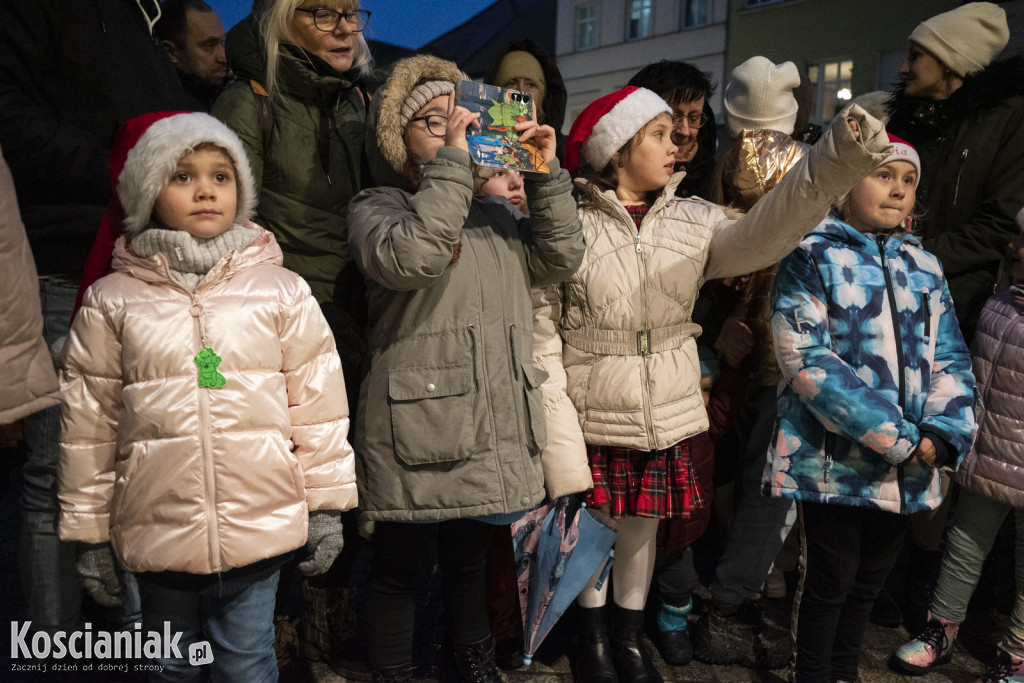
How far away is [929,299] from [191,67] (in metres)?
3.37

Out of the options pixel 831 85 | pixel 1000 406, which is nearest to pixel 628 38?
pixel 831 85

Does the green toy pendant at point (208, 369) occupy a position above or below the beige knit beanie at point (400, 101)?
below

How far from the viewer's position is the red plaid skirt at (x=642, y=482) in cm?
265

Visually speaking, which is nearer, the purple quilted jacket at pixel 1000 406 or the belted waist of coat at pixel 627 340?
the belted waist of coat at pixel 627 340

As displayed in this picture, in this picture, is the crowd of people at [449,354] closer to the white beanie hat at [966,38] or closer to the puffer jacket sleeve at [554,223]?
the puffer jacket sleeve at [554,223]

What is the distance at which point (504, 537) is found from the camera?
9.75 ft

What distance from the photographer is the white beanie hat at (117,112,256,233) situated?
1.96 metres

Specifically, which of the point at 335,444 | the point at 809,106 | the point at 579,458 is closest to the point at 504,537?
the point at 579,458

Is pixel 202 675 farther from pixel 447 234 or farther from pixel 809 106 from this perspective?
pixel 809 106

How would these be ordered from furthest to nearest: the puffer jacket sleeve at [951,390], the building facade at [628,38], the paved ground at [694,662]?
the building facade at [628,38], the paved ground at [694,662], the puffer jacket sleeve at [951,390]

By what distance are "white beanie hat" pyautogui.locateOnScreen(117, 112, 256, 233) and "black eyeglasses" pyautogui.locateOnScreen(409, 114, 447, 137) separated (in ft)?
2.04

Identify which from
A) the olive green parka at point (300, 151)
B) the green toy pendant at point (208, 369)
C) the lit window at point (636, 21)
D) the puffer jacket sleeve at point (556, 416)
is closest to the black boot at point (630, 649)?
the puffer jacket sleeve at point (556, 416)

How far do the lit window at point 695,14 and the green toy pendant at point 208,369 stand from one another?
13.9 metres

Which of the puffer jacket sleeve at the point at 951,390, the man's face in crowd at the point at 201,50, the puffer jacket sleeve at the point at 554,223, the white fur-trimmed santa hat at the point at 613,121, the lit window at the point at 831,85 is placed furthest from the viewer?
the lit window at the point at 831,85
